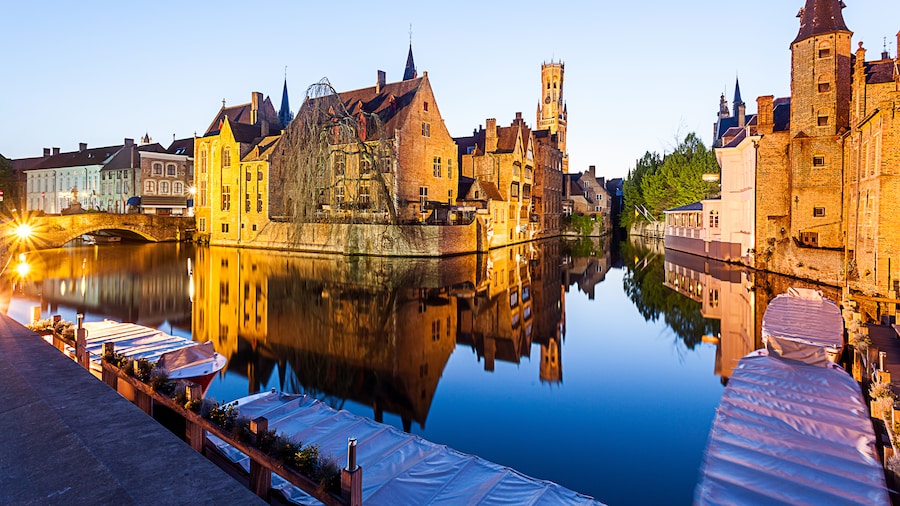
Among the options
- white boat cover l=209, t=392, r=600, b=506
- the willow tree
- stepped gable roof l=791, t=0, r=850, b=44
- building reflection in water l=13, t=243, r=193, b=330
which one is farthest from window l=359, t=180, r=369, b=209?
white boat cover l=209, t=392, r=600, b=506

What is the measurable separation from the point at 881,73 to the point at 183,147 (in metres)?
77.3

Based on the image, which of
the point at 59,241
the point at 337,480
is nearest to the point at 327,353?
the point at 337,480

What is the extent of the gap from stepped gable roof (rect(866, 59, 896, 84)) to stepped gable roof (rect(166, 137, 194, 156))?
7385 centimetres

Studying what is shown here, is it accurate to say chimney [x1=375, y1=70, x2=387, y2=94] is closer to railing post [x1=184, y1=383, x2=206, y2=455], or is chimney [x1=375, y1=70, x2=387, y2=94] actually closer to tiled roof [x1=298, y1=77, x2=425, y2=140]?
tiled roof [x1=298, y1=77, x2=425, y2=140]

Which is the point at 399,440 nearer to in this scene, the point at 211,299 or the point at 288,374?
the point at 288,374

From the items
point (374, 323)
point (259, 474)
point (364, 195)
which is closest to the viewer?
point (259, 474)

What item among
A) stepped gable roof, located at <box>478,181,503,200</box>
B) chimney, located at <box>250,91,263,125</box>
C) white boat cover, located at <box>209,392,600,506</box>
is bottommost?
white boat cover, located at <box>209,392,600,506</box>

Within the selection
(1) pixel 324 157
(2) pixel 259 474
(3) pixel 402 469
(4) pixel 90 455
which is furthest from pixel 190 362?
(1) pixel 324 157

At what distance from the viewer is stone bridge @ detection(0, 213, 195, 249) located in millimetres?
46188

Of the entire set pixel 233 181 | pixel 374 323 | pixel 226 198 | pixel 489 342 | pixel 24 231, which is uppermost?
pixel 233 181

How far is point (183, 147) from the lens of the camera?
244 ft

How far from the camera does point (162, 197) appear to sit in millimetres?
68812

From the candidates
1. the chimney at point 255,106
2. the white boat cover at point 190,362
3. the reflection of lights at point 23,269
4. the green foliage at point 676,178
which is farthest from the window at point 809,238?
the chimney at point 255,106

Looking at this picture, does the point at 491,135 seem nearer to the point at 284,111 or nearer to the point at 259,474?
the point at 284,111
